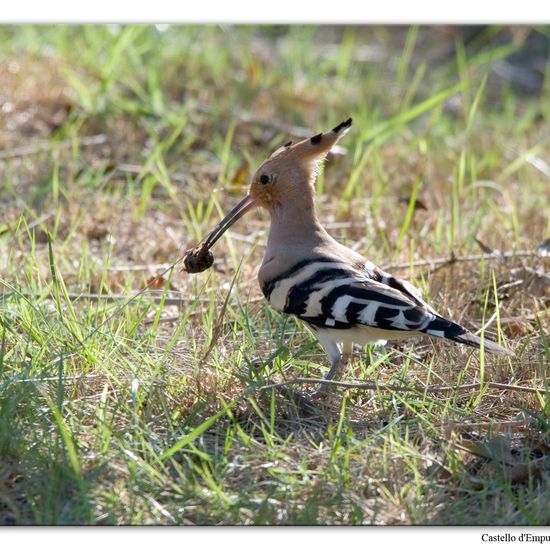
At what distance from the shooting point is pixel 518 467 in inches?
92.9

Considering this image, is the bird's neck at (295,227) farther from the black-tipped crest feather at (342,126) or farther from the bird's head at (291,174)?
the black-tipped crest feather at (342,126)

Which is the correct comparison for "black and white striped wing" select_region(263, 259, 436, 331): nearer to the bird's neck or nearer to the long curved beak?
the bird's neck

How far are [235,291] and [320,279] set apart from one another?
0.61 meters

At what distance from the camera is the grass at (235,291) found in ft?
7.41

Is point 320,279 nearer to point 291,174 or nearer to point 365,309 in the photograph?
point 365,309

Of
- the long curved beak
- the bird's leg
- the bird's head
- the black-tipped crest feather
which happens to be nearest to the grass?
the bird's leg

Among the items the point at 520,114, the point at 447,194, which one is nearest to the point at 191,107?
the point at 447,194

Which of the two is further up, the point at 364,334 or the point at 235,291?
the point at 364,334

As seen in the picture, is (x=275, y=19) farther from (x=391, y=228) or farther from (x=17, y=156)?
(x=17, y=156)

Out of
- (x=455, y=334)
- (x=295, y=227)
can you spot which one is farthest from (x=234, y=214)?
(x=455, y=334)

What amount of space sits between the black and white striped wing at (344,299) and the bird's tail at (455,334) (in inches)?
0.8

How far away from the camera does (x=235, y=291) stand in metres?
3.28

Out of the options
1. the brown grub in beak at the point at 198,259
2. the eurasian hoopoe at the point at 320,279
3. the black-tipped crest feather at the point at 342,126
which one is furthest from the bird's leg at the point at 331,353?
the black-tipped crest feather at the point at 342,126

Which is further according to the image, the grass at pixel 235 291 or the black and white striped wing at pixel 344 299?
the black and white striped wing at pixel 344 299
